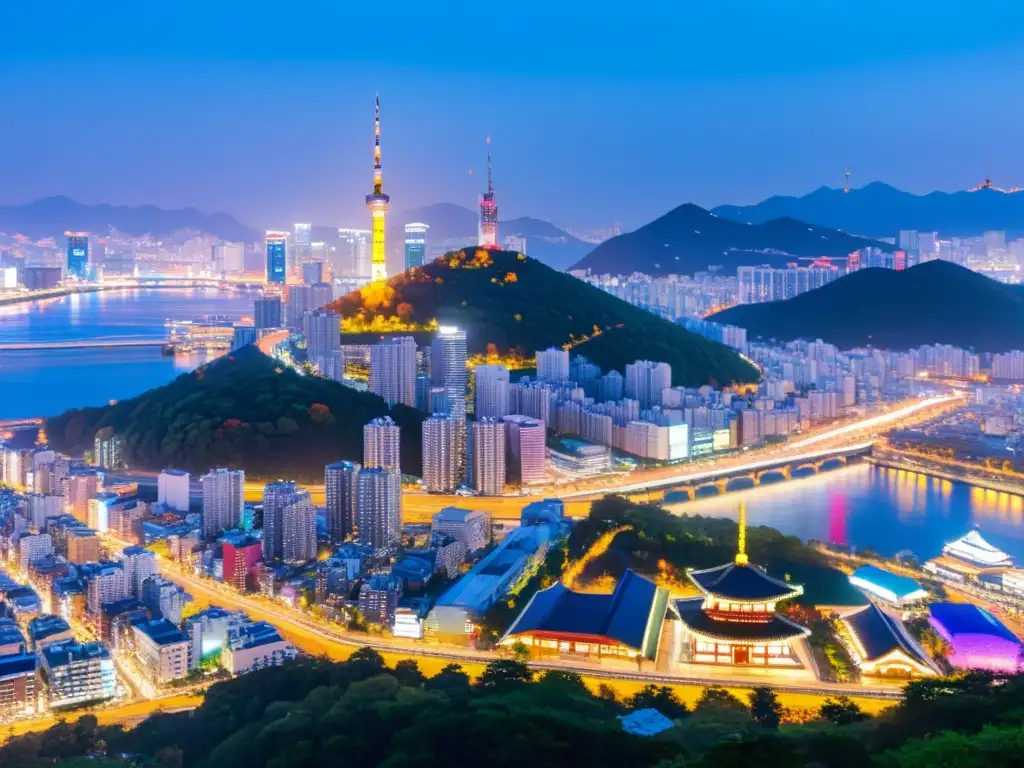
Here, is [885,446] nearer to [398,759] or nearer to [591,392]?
[591,392]

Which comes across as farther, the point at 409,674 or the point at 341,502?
the point at 341,502

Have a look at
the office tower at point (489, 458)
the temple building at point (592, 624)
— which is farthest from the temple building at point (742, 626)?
the office tower at point (489, 458)

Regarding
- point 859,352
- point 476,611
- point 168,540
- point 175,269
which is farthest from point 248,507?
point 175,269

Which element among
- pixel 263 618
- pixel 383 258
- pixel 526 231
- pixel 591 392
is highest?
pixel 526 231

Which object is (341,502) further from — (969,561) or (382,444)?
(969,561)

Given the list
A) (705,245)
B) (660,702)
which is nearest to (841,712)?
(660,702)

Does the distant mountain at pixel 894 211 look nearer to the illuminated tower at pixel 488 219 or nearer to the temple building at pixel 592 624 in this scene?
the illuminated tower at pixel 488 219

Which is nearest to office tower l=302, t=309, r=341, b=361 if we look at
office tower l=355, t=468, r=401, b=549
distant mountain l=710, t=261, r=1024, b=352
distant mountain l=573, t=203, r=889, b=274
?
office tower l=355, t=468, r=401, b=549

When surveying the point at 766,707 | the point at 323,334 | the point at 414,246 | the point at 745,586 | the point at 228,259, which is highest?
the point at 228,259
